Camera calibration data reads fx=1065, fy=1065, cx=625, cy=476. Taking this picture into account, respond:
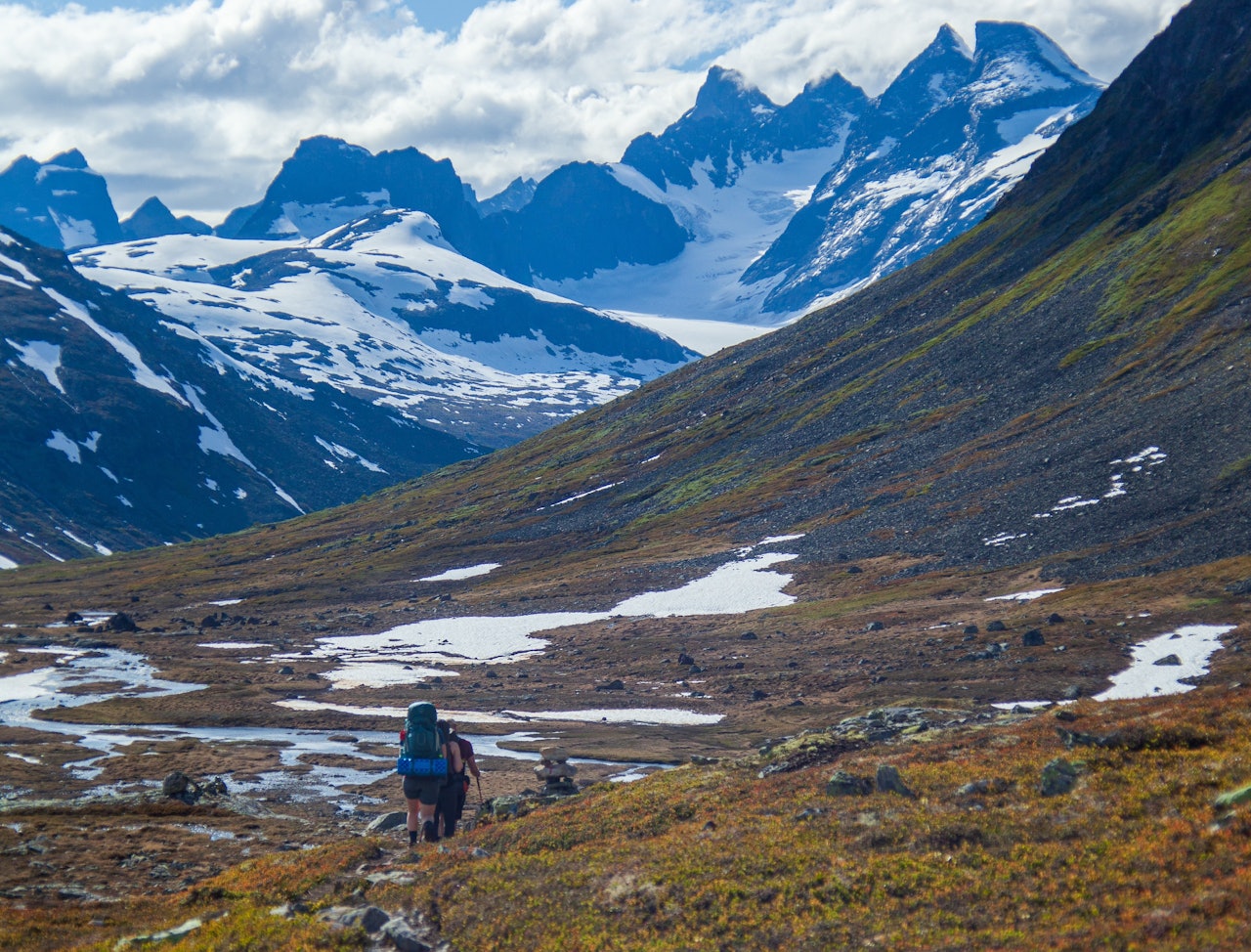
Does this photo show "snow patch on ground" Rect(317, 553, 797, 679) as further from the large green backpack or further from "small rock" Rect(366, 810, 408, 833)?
the large green backpack

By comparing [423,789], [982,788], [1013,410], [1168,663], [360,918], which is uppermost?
[1013,410]

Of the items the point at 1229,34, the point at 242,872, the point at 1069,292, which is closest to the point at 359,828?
the point at 242,872

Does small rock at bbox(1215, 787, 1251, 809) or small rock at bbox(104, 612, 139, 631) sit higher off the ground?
small rock at bbox(104, 612, 139, 631)

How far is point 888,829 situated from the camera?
18969 mm

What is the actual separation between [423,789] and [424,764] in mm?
774

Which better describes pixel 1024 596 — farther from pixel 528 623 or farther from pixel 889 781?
pixel 889 781

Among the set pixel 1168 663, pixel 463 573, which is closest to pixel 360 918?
pixel 1168 663

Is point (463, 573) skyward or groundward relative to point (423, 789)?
skyward

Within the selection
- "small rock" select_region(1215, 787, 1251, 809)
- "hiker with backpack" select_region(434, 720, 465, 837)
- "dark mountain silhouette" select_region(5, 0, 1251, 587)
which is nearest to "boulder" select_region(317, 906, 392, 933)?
"hiker with backpack" select_region(434, 720, 465, 837)

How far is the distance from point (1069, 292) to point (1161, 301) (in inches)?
740

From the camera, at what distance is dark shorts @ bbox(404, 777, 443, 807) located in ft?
84.8

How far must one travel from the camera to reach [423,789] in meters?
25.9

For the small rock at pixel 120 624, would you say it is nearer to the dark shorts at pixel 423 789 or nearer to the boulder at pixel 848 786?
the dark shorts at pixel 423 789

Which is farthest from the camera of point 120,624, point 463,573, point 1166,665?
point 463,573
